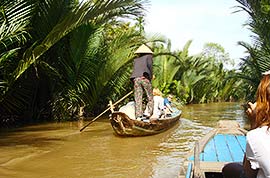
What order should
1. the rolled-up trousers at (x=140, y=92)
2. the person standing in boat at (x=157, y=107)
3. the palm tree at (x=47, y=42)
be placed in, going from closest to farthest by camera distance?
1. the palm tree at (x=47, y=42)
2. the rolled-up trousers at (x=140, y=92)
3. the person standing in boat at (x=157, y=107)

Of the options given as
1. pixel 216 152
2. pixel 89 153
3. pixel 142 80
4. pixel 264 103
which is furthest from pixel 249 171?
pixel 142 80

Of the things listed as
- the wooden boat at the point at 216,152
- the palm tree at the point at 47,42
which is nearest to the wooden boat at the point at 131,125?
the palm tree at the point at 47,42

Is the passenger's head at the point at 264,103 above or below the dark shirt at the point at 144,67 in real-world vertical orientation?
below

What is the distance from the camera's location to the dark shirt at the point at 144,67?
9008 millimetres

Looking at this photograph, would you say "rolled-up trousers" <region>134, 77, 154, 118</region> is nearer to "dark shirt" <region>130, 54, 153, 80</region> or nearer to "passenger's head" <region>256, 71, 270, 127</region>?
"dark shirt" <region>130, 54, 153, 80</region>

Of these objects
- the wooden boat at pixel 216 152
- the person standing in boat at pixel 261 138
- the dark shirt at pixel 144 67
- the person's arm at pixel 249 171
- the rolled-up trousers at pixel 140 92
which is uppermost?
the dark shirt at pixel 144 67

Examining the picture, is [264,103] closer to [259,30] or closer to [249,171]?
[249,171]

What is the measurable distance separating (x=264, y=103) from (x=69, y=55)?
386 inches

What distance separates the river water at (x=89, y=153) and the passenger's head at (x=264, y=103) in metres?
3.17

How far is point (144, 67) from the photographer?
29.6ft

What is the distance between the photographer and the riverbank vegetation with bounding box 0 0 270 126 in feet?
27.0

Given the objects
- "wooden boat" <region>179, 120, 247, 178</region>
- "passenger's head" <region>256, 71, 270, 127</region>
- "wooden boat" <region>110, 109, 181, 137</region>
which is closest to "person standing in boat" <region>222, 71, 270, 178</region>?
"passenger's head" <region>256, 71, 270, 127</region>

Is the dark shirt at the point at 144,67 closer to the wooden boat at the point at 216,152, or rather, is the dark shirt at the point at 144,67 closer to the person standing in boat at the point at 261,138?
the wooden boat at the point at 216,152

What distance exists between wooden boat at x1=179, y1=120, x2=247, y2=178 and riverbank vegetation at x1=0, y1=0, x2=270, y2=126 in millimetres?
3554
